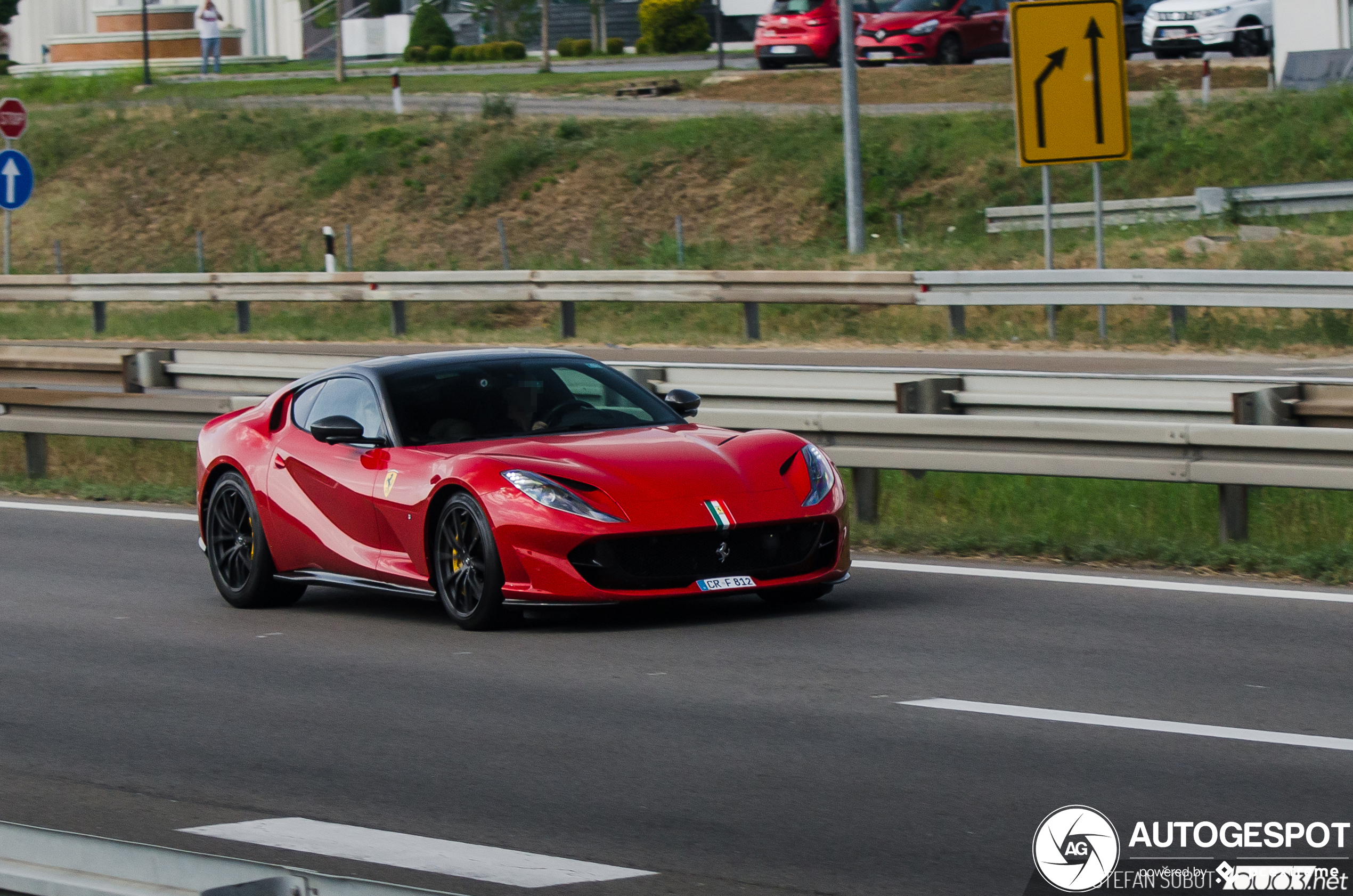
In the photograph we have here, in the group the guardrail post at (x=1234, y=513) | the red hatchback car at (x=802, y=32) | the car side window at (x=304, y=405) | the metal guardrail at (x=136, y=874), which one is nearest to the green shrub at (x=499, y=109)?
Result: the red hatchback car at (x=802, y=32)

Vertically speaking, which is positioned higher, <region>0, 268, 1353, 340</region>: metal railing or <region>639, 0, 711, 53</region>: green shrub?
<region>639, 0, 711, 53</region>: green shrub

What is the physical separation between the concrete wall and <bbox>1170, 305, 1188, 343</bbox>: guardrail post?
1622cm

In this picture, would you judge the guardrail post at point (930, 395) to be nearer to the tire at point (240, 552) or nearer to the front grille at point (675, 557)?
the front grille at point (675, 557)

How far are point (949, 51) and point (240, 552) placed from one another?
3320 centimetres

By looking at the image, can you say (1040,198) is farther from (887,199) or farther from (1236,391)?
(1236,391)

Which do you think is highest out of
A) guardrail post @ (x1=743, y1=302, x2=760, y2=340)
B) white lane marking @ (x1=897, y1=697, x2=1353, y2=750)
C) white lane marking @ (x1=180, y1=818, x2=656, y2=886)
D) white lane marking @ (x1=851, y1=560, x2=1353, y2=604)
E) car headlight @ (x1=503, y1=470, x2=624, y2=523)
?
guardrail post @ (x1=743, y1=302, x2=760, y2=340)

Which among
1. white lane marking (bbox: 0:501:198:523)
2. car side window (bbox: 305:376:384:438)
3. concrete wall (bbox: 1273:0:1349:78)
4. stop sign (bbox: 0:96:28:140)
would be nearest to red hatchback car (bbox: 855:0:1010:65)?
concrete wall (bbox: 1273:0:1349:78)

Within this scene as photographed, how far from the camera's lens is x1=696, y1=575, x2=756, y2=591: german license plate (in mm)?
8562

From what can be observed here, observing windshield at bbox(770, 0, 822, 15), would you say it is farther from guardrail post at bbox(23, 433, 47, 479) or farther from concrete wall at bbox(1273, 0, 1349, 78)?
guardrail post at bbox(23, 433, 47, 479)

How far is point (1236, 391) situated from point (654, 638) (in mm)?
4390

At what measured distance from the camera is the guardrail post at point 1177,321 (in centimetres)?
2036

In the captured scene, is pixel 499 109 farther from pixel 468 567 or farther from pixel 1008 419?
pixel 468 567

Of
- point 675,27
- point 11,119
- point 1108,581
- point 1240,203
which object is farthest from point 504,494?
point 675,27

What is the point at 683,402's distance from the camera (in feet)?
31.6
